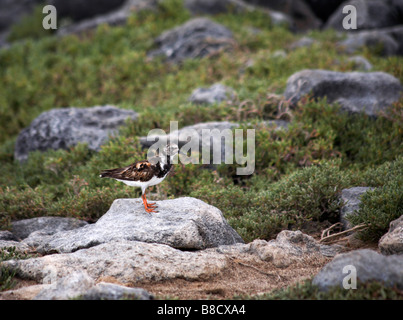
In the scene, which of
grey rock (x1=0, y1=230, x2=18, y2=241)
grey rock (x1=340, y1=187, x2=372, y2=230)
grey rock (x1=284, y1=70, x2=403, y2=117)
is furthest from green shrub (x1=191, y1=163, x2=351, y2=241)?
grey rock (x1=0, y1=230, x2=18, y2=241)

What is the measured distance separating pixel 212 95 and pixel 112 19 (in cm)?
978

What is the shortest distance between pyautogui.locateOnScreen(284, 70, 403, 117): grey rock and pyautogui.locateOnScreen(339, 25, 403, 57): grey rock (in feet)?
16.2

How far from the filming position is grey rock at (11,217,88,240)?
27.6ft

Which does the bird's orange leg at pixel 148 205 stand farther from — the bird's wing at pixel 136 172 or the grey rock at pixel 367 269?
the grey rock at pixel 367 269

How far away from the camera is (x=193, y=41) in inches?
686

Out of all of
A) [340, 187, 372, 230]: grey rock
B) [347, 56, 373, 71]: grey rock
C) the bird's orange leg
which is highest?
[347, 56, 373, 71]: grey rock

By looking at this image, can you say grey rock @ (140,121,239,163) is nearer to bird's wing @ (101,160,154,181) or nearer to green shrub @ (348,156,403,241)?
bird's wing @ (101,160,154,181)

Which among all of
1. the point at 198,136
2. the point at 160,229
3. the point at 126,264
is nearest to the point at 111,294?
the point at 126,264

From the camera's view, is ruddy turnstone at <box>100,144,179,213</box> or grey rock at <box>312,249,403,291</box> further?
ruddy turnstone at <box>100,144,179,213</box>

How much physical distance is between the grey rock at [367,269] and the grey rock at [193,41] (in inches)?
496

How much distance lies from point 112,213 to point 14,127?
9.32m

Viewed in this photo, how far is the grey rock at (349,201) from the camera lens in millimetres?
7656

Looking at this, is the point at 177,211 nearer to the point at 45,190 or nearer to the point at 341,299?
the point at 341,299
